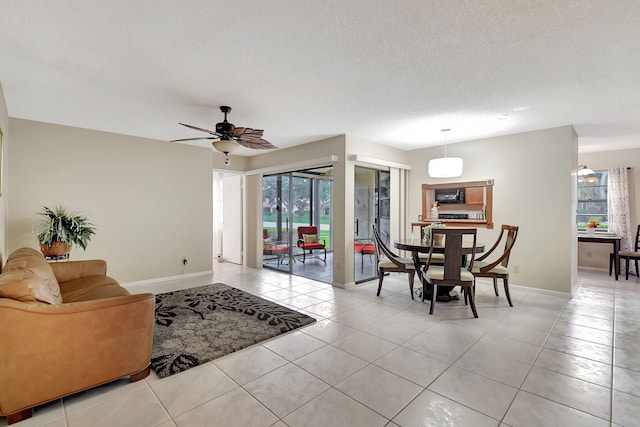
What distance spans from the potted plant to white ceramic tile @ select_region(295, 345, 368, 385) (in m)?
3.32

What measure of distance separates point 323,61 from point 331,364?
2.44 meters

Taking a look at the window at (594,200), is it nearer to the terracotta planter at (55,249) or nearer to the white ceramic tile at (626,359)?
the white ceramic tile at (626,359)

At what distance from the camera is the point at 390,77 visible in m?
2.70

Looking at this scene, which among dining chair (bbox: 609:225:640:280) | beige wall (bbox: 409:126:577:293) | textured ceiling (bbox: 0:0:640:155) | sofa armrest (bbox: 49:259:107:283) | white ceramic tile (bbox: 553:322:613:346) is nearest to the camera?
textured ceiling (bbox: 0:0:640:155)

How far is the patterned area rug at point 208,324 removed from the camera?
252 centimetres

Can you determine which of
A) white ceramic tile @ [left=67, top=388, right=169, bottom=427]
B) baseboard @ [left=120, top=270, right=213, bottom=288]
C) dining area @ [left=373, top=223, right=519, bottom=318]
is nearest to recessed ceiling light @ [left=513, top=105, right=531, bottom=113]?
dining area @ [left=373, top=223, right=519, bottom=318]

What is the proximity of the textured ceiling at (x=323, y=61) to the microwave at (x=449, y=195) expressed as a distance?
1525mm

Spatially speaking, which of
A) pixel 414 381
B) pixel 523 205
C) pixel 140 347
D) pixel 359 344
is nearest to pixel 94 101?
pixel 140 347

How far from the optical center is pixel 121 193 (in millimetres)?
4695

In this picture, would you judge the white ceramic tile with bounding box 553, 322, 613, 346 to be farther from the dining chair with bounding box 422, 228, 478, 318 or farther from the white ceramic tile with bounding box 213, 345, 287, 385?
the white ceramic tile with bounding box 213, 345, 287, 385

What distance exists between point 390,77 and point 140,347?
298 centimetres

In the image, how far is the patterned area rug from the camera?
2.52 metres

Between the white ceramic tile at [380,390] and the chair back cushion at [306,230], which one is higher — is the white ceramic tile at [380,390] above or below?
below

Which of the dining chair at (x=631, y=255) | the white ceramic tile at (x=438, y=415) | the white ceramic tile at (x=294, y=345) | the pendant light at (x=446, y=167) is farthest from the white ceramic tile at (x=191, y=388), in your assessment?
the dining chair at (x=631, y=255)
